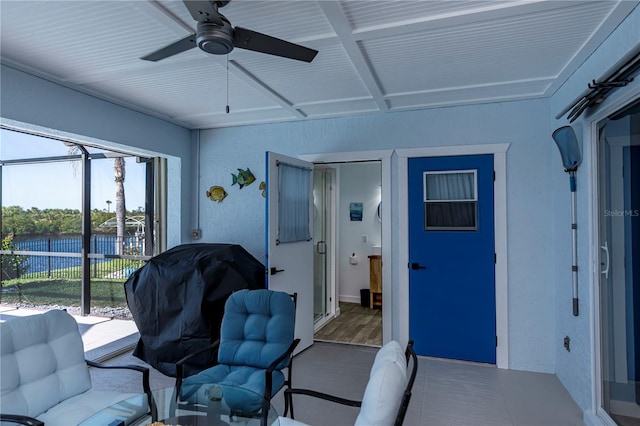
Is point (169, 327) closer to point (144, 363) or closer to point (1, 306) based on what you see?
point (144, 363)

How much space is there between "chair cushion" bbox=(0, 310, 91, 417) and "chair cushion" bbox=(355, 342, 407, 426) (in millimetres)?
1752

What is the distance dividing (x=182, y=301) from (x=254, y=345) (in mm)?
1050

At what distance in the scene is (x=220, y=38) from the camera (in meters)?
1.61

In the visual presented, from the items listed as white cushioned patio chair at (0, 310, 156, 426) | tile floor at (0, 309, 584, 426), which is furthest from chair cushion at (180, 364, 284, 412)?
tile floor at (0, 309, 584, 426)

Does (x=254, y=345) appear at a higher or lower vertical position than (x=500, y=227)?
lower

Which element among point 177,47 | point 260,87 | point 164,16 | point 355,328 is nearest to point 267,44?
A: point 177,47

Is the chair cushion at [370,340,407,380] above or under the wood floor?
above

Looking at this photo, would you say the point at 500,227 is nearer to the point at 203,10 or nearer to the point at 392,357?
the point at 392,357

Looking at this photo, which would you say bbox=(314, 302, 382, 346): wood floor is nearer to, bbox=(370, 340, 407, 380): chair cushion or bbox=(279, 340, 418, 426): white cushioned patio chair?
bbox=(370, 340, 407, 380): chair cushion

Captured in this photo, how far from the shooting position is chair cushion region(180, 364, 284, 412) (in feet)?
6.37

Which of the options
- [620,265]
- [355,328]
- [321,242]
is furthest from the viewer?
[321,242]

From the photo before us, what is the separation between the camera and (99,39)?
2.38 m

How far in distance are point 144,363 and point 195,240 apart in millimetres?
1600

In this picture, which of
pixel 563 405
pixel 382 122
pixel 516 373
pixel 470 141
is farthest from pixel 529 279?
pixel 382 122
